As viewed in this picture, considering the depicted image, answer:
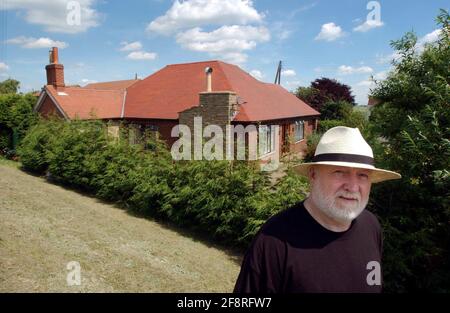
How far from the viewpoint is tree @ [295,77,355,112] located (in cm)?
3700

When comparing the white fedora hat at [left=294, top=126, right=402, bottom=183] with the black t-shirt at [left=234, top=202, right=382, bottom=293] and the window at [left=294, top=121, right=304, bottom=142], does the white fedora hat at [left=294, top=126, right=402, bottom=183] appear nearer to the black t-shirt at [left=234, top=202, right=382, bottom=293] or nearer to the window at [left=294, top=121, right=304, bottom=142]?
the black t-shirt at [left=234, top=202, right=382, bottom=293]

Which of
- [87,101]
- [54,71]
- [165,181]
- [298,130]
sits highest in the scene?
[54,71]

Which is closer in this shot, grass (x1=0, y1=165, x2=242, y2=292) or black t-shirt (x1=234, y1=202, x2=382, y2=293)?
black t-shirt (x1=234, y1=202, x2=382, y2=293)

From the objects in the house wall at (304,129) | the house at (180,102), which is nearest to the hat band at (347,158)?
the house at (180,102)

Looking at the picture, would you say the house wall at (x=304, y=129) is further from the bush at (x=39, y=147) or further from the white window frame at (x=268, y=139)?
the bush at (x=39, y=147)

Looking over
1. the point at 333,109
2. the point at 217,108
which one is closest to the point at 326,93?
the point at 333,109

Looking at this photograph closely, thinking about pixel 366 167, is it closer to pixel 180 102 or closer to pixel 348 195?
pixel 348 195

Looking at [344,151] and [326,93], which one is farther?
[326,93]

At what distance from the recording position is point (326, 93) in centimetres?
3747

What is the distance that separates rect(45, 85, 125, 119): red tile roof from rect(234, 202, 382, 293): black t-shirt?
19672 millimetres

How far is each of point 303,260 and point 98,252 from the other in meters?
6.59

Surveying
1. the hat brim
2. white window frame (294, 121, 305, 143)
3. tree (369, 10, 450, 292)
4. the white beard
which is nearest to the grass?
tree (369, 10, 450, 292)

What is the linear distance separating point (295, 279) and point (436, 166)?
15.1ft
